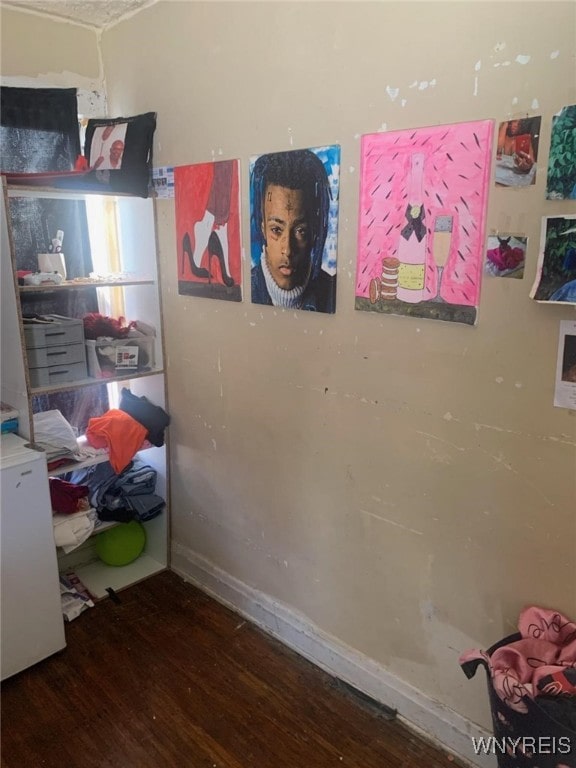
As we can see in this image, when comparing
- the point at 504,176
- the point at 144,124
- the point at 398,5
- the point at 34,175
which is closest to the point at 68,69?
the point at 144,124

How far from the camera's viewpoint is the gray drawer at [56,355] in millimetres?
2170

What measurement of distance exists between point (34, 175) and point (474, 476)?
6.15 feet

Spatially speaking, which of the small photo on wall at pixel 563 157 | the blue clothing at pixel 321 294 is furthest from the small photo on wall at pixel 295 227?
the small photo on wall at pixel 563 157

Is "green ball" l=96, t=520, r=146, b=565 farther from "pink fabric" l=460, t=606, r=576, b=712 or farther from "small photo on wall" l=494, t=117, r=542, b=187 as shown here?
"small photo on wall" l=494, t=117, r=542, b=187

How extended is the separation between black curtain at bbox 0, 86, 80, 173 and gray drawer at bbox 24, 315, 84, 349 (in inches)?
28.7

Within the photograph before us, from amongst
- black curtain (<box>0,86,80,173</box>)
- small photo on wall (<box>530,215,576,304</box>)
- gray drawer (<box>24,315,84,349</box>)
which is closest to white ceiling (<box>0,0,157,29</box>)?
black curtain (<box>0,86,80,173</box>)

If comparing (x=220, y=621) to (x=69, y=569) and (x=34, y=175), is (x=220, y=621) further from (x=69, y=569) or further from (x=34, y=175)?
(x=34, y=175)

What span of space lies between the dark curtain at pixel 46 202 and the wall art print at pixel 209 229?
615 mm

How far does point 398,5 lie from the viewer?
57.6 inches

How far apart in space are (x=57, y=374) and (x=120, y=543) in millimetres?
941

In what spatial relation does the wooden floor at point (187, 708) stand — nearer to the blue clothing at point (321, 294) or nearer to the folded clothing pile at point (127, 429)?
the folded clothing pile at point (127, 429)

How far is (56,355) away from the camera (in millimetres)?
2232

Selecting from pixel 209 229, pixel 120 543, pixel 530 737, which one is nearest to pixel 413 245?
pixel 209 229

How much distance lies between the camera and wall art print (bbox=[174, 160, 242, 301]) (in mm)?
2047
